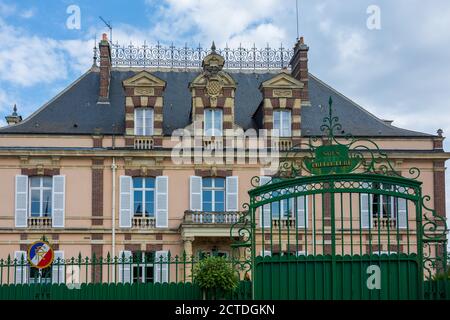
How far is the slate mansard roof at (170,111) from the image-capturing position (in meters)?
27.7

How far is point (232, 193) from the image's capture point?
2717 centimetres

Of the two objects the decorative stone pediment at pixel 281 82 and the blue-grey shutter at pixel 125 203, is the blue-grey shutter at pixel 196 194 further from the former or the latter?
the decorative stone pediment at pixel 281 82

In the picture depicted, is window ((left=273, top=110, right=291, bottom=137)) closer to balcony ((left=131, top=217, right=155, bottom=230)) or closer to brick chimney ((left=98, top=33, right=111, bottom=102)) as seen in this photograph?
balcony ((left=131, top=217, right=155, bottom=230))

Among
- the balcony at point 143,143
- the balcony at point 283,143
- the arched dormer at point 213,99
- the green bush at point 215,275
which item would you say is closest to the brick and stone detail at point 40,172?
the balcony at point 143,143

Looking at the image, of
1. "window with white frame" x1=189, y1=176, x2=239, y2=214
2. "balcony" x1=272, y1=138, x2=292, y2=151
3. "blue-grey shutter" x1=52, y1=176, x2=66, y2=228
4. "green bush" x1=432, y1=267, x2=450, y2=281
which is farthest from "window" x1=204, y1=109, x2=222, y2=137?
"green bush" x1=432, y1=267, x2=450, y2=281

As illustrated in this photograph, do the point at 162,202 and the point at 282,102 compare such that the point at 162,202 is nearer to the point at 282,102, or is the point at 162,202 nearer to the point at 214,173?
the point at 214,173

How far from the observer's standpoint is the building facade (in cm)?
2641

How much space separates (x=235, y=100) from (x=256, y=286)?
18.6 m

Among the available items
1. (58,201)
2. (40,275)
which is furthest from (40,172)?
(40,275)

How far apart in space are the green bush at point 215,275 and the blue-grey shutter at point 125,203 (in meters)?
14.6

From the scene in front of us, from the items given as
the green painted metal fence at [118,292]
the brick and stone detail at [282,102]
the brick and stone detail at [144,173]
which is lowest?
the green painted metal fence at [118,292]

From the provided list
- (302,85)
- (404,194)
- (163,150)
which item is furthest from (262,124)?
(404,194)

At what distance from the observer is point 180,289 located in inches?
492

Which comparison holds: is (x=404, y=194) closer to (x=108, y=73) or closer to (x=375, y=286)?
(x=375, y=286)
